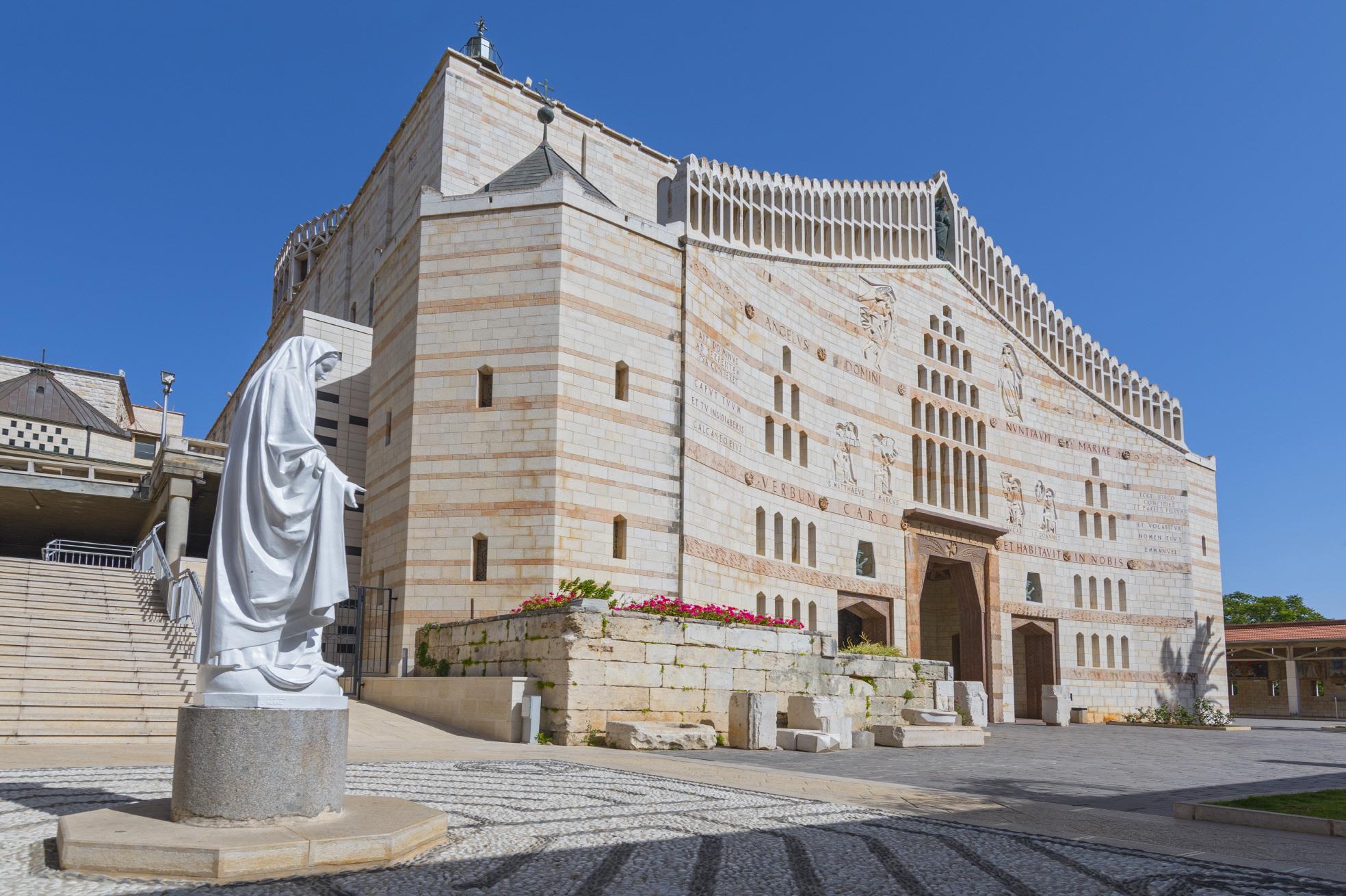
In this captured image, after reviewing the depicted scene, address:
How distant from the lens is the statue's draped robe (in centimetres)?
635

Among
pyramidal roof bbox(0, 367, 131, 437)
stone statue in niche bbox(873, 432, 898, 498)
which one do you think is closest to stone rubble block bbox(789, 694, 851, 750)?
stone statue in niche bbox(873, 432, 898, 498)

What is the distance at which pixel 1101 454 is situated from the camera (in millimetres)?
35562

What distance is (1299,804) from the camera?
28.6ft

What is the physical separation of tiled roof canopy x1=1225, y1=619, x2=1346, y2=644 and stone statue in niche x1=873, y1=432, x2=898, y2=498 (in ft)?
82.2

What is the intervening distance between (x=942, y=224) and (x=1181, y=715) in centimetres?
1789

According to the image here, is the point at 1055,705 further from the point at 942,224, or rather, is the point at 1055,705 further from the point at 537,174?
the point at 537,174

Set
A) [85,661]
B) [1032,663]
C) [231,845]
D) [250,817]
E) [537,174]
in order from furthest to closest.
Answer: [1032,663] → [537,174] → [85,661] → [250,817] → [231,845]

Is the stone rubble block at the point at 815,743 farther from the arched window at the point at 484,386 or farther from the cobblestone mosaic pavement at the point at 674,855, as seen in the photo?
the arched window at the point at 484,386

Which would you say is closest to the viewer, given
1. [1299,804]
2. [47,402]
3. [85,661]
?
[1299,804]

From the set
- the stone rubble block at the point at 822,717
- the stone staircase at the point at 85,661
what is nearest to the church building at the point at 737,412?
the stone staircase at the point at 85,661

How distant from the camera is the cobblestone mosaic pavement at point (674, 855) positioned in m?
5.14

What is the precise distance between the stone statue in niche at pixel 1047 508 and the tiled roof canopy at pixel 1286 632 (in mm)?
17070

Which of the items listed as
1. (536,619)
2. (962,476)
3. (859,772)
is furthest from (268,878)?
(962,476)

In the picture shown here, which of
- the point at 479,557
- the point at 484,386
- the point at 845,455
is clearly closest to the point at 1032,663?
the point at 845,455
